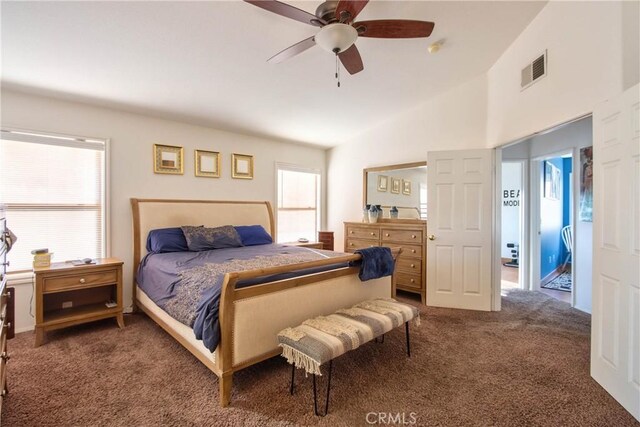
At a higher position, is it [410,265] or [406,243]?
Result: [406,243]

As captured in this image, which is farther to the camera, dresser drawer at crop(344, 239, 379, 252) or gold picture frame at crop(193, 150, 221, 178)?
dresser drawer at crop(344, 239, 379, 252)

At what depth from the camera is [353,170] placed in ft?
17.2

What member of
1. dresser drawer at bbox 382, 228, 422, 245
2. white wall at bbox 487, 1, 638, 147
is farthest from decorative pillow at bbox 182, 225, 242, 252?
white wall at bbox 487, 1, 638, 147

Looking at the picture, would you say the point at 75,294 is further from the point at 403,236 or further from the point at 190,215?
the point at 403,236

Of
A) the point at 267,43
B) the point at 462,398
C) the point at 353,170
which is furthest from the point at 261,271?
the point at 353,170

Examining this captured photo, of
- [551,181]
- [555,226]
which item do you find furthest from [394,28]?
[555,226]

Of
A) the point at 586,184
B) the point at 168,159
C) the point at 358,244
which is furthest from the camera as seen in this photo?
the point at 358,244

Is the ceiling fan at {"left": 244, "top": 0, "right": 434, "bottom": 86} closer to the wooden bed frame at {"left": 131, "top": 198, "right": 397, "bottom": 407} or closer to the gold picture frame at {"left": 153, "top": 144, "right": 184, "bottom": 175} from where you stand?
the wooden bed frame at {"left": 131, "top": 198, "right": 397, "bottom": 407}

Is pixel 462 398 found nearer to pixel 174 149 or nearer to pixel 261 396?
pixel 261 396

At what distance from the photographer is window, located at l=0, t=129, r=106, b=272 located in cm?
293

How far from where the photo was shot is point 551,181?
5.39 metres

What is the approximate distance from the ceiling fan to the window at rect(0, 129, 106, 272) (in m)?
2.80

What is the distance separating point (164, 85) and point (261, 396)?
9.74 ft

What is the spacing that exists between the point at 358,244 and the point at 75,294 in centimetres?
361
